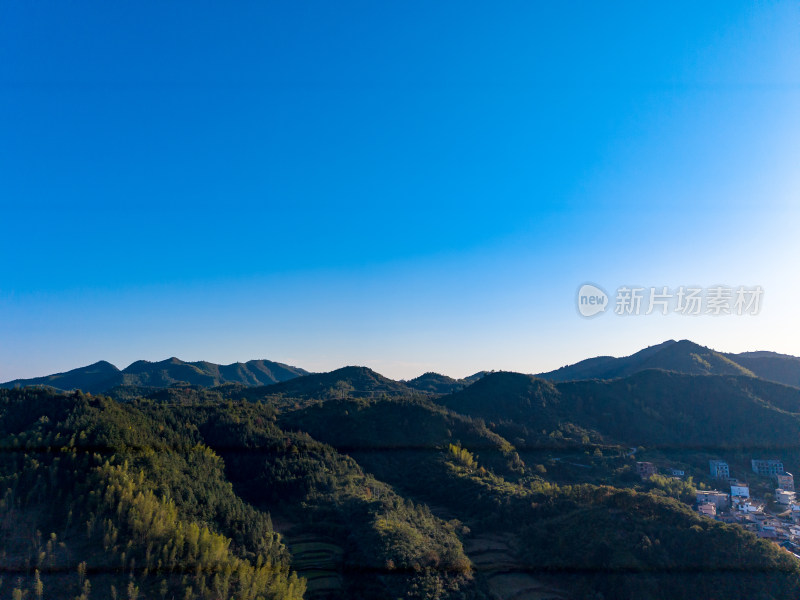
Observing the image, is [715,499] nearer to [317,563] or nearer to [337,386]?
[317,563]

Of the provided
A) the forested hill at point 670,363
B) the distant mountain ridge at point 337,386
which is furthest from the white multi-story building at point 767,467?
the distant mountain ridge at point 337,386

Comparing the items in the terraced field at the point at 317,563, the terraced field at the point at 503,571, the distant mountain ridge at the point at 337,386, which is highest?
the distant mountain ridge at the point at 337,386

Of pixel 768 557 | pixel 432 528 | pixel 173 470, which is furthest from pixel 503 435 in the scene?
pixel 173 470

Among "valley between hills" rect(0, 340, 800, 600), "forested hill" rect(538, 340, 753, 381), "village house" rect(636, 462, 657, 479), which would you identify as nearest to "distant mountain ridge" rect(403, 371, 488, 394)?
"forested hill" rect(538, 340, 753, 381)

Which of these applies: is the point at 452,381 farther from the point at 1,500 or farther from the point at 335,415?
the point at 1,500

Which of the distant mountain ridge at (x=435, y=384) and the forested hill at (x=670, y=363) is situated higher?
the forested hill at (x=670, y=363)

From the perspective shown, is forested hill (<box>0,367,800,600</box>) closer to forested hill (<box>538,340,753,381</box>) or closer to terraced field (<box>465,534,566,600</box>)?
terraced field (<box>465,534,566,600</box>)

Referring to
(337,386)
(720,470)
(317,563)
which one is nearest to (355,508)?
(317,563)

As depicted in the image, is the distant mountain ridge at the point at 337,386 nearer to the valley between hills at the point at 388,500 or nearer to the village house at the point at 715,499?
the valley between hills at the point at 388,500

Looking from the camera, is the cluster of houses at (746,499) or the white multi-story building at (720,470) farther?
the white multi-story building at (720,470)
